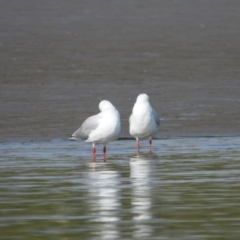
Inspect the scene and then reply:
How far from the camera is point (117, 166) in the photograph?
42.3ft

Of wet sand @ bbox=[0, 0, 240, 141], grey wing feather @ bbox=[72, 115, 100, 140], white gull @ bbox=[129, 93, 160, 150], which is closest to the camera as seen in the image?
grey wing feather @ bbox=[72, 115, 100, 140]

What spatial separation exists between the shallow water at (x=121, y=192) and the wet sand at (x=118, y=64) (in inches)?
97.5

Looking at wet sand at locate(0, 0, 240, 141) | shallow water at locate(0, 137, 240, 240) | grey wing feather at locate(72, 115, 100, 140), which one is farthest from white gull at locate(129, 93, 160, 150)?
wet sand at locate(0, 0, 240, 141)

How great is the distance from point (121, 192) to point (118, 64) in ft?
46.2

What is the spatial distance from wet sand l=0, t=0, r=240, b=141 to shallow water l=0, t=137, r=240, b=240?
2478 mm

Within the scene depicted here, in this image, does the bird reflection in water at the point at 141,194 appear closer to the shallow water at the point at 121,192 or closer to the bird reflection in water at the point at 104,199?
the shallow water at the point at 121,192

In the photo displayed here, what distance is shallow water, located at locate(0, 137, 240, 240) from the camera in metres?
8.30

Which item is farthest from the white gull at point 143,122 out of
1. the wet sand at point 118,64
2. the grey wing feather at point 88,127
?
the wet sand at point 118,64

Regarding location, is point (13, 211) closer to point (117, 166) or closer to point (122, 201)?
point (122, 201)

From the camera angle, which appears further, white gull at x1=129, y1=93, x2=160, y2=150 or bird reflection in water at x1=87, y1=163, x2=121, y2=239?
white gull at x1=129, y1=93, x2=160, y2=150

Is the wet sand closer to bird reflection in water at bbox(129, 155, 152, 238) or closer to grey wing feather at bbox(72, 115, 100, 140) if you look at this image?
grey wing feather at bbox(72, 115, 100, 140)

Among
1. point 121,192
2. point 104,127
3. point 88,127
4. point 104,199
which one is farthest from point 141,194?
point 88,127

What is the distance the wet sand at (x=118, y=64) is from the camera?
1848cm

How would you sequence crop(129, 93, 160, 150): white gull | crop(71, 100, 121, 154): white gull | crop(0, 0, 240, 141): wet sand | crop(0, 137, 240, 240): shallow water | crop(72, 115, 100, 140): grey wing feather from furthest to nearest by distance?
1. crop(0, 0, 240, 141): wet sand
2. crop(129, 93, 160, 150): white gull
3. crop(72, 115, 100, 140): grey wing feather
4. crop(71, 100, 121, 154): white gull
5. crop(0, 137, 240, 240): shallow water
